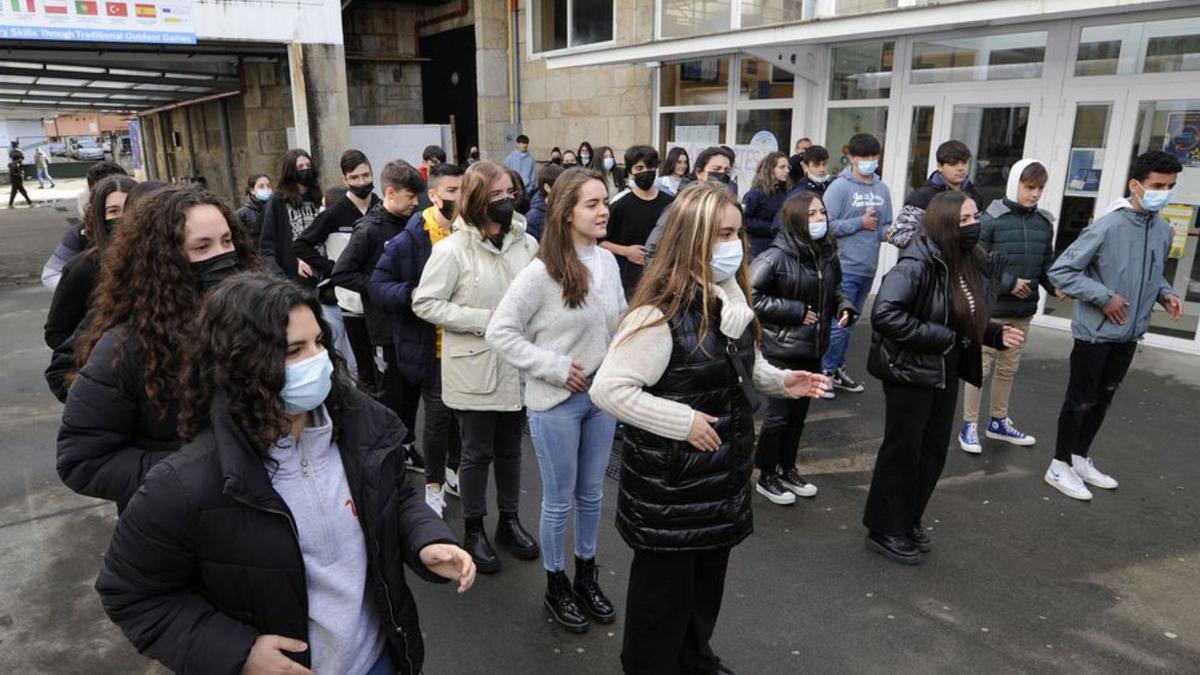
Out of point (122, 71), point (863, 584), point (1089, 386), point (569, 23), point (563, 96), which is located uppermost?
point (569, 23)

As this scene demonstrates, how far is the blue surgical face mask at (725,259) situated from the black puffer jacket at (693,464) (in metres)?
0.15

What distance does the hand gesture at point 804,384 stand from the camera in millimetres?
2559

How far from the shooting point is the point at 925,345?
3.50 meters

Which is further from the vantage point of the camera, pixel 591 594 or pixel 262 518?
pixel 591 594

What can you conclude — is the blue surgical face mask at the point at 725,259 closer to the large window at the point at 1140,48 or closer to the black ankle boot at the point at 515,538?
the black ankle boot at the point at 515,538

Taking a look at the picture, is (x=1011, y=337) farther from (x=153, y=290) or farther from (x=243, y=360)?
(x=153, y=290)

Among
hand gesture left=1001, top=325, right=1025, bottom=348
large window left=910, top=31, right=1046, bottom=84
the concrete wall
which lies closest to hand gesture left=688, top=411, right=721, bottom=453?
hand gesture left=1001, top=325, right=1025, bottom=348

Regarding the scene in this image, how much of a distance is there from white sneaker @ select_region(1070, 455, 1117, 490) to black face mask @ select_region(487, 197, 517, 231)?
3615 mm

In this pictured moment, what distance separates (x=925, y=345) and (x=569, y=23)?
38.7 feet

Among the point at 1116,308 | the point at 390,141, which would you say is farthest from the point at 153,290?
the point at 390,141

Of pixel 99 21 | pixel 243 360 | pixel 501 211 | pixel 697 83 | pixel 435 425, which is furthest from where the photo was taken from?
pixel 697 83

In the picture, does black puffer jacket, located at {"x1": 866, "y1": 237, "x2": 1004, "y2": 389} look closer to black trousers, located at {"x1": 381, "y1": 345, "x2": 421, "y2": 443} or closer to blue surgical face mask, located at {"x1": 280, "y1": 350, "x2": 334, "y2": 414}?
blue surgical face mask, located at {"x1": 280, "y1": 350, "x2": 334, "y2": 414}

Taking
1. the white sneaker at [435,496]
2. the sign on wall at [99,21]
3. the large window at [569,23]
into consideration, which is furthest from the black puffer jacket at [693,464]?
the large window at [569,23]

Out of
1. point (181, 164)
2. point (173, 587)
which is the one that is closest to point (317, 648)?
point (173, 587)
